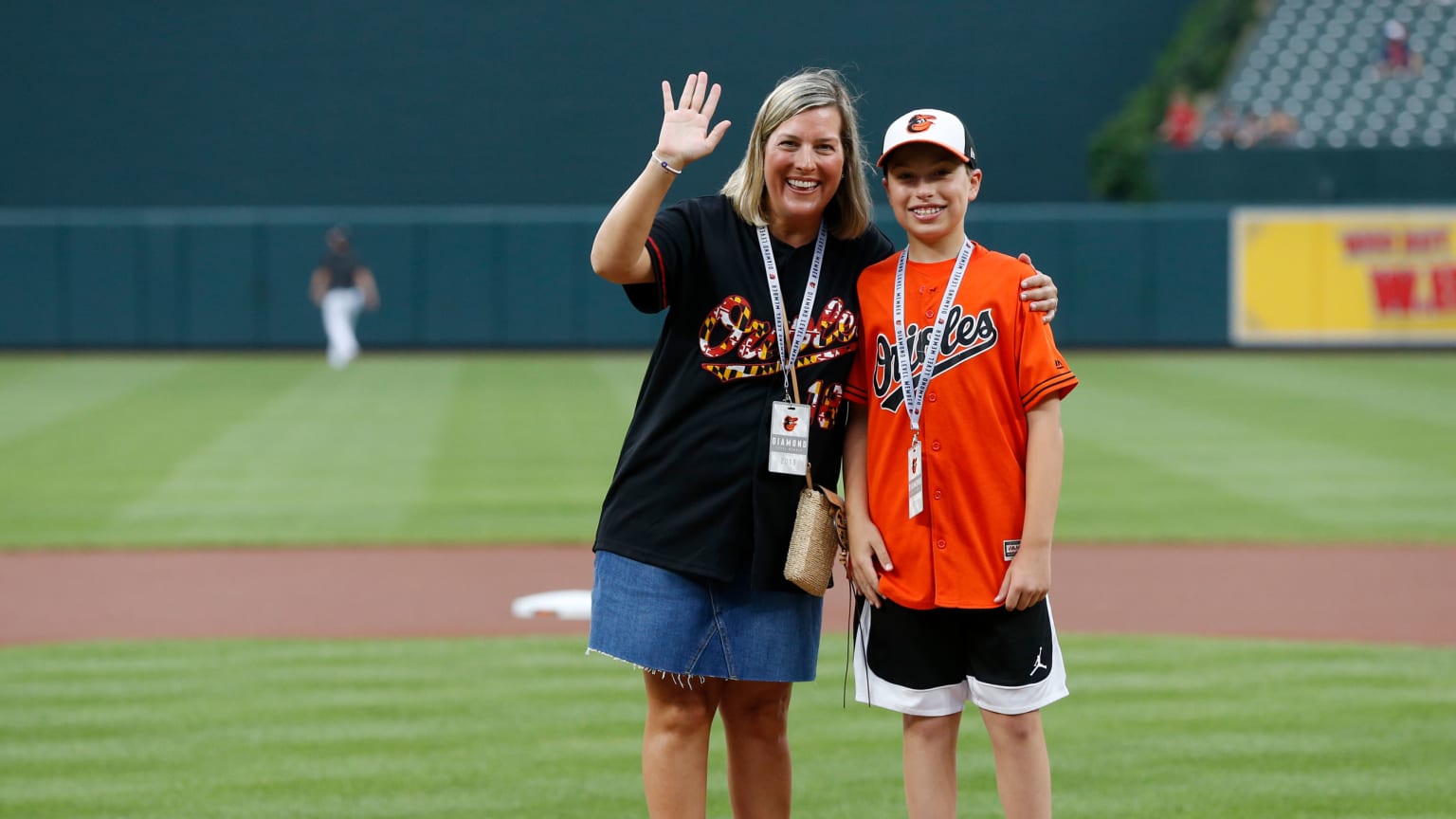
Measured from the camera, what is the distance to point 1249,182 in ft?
83.0

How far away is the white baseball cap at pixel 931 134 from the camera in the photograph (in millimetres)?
3656

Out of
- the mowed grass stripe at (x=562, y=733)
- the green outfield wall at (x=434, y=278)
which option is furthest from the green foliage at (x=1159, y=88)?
the mowed grass stripe at (x=562, y=733)

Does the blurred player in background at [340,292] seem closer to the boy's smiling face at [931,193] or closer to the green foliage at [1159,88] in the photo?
the green foliage at [1159,88]

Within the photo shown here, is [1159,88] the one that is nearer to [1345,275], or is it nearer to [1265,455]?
[1345,275]

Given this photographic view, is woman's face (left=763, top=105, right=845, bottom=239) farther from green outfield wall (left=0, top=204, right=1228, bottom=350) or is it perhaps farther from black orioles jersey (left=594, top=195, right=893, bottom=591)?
green outfield wall (left=0, top=204, right=1228, bottom=350)

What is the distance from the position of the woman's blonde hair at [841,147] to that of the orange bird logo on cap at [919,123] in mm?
146

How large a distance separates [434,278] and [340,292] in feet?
8.90

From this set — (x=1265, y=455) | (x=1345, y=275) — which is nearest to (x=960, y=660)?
(x=1265, y=455)

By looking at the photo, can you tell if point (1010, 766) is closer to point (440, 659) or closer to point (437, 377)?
point (440, 659)

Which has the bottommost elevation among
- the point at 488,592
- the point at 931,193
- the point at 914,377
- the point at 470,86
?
the point at 488,592

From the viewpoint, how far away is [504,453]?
13.9 meters

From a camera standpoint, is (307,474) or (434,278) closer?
(307,474)

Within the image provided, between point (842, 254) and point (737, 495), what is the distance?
596 mm

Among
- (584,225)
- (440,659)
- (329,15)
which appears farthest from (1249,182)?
(440,659)
